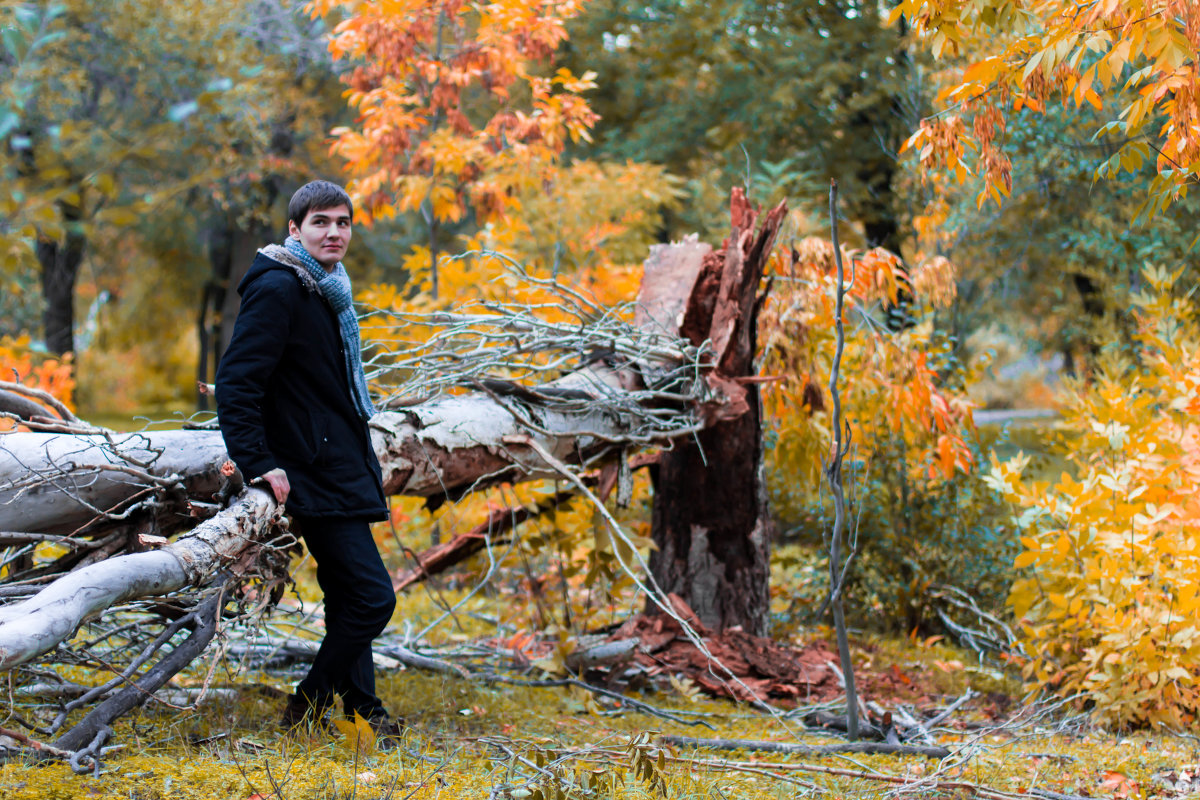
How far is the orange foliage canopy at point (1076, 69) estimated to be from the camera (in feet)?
9.04

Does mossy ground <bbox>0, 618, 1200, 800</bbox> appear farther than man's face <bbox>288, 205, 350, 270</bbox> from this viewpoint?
No

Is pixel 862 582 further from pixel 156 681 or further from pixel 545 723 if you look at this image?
pixel 156 681

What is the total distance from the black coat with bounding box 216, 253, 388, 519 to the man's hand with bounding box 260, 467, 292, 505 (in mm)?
25

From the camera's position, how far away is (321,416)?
10.6 ft

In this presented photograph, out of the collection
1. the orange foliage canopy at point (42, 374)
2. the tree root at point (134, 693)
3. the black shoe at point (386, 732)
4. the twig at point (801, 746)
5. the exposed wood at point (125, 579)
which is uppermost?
the exposed wood at point (125, 579)

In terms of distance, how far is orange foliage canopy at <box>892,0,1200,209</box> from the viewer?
2.76 meters

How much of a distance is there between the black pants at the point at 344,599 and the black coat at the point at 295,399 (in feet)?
0.34

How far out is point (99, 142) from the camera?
1237 cm

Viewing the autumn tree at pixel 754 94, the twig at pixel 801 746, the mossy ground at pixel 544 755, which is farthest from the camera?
the autumn tree at pixel 754 94

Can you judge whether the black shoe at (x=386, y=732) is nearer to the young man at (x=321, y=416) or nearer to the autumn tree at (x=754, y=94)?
the young man at (x=321, y=416)

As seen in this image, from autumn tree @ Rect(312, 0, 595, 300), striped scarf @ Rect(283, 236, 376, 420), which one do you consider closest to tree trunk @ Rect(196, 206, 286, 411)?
autumn tree @ Rect(312, 0, 595, 300)

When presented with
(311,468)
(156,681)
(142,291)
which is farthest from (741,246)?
(142,291)

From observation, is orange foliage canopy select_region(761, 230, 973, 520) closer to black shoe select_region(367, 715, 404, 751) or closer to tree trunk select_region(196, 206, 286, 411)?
black shoe select_region(367, 715, 404, 751)

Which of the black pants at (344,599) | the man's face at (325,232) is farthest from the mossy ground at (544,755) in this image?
the man's face at (325,232)
